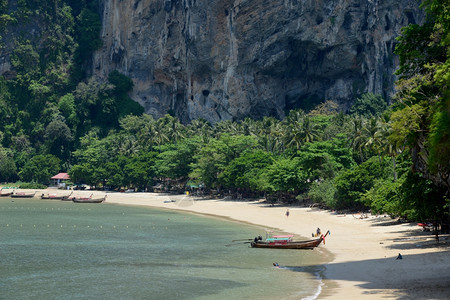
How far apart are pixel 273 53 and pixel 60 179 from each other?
2657 inches

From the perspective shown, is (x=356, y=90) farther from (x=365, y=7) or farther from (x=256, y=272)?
(x=256, y=272)

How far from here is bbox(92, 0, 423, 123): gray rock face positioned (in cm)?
12581

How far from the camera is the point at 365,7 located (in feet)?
414

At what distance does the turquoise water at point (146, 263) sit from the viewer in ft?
94.8

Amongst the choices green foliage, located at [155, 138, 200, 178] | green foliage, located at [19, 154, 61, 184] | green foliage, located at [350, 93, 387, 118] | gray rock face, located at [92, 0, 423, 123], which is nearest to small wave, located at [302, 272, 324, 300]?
green foliage, located at [155, 138, 200, 178]

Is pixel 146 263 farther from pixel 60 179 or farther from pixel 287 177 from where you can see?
pixel 60 179

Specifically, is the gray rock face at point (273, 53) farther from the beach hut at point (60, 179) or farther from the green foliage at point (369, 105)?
the beach hut at point (60, 179)

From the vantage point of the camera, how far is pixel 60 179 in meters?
145

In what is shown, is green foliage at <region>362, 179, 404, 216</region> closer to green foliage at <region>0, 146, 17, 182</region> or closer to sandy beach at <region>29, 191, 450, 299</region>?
sandy beach at <region>29, 191, 450, 299</region>

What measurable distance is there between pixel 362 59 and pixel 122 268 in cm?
10343

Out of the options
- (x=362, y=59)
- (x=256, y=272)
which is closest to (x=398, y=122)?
(x=256, y=272)

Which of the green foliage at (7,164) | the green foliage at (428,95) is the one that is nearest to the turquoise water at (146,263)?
the green foliage at (428,95)

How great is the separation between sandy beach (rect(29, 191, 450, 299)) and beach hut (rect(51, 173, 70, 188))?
8353 centimetres

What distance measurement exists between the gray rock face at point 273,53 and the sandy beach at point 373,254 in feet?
214
